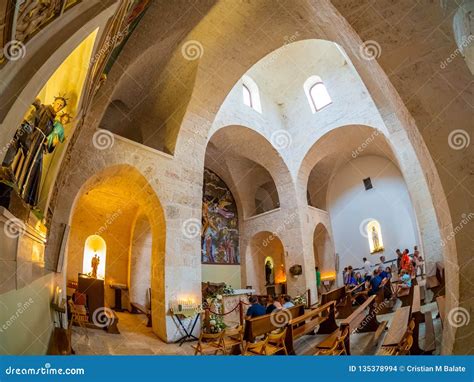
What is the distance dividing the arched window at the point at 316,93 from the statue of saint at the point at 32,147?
12776mm

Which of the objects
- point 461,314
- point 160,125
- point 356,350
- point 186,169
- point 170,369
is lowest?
point 356,350

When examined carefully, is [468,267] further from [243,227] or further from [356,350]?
[243,227]

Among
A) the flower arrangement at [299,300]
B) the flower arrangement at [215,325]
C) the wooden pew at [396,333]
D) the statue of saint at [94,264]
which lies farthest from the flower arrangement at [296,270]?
the statue of saint at [94,264]

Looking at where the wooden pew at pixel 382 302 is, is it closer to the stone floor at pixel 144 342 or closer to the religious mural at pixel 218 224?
the stone floor at pixel 144 342

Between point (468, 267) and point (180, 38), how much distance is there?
781cm

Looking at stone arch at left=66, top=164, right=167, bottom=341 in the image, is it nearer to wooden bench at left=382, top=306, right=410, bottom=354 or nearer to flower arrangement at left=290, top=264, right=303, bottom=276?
wooden bench at left=382, top=306, right=410, bottom=354

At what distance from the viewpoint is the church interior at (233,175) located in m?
2.33

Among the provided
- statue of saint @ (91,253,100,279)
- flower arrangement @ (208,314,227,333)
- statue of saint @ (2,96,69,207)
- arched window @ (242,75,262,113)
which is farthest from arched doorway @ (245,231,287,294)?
statue of saint @ (2,96,69,207)

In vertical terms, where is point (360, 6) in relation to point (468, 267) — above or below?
above

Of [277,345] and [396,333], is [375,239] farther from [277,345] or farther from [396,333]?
[277,345]

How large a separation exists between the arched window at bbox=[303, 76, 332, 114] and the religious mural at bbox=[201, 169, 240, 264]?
254 inches

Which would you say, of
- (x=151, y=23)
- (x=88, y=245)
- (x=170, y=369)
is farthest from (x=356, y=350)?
(x=88, y=245)

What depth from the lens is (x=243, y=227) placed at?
1627cm

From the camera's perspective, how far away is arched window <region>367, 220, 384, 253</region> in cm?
1447
